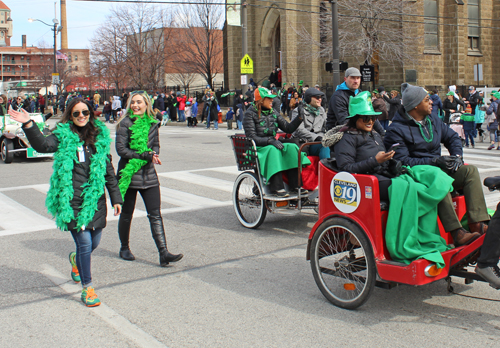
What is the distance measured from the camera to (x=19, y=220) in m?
8.42

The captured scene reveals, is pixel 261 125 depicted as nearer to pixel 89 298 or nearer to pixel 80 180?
pixel 80 180

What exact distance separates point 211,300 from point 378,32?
96.5 ft

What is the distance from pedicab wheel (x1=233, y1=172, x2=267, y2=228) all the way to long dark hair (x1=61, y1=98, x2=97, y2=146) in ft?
9.68

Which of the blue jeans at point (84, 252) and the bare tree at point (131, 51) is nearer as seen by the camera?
the blue jeans at point (84, 252)

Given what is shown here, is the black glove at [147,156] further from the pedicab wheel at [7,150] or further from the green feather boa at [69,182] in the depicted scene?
the pedicab wheel at [7,150]

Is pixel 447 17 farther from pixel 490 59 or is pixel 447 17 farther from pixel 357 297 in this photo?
pixel 357 297

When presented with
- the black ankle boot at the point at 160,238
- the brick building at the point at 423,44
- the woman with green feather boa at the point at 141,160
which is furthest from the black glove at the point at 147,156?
the brick building at the point at 423,44

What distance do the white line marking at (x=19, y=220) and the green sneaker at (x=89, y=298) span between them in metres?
3.25

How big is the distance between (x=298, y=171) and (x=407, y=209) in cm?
309

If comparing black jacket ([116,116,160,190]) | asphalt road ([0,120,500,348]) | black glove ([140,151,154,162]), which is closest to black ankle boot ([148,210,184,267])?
asphalt road ([0,120,500,348])

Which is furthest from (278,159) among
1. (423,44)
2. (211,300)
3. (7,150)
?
(423,44)

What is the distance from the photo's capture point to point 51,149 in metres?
4.84

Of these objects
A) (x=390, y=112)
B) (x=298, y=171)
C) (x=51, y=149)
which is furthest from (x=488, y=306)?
(x=390, y=112)

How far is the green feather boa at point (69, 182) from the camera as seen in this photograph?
475cm
